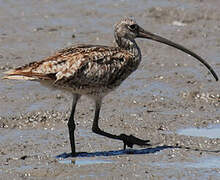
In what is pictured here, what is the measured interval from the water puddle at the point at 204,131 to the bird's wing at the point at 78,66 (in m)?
1.26

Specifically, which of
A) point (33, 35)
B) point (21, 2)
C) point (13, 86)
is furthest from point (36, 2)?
point (13, 86)

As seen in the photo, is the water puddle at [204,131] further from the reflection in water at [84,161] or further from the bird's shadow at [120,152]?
the reflection in water at [84,161]

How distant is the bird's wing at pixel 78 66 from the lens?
29.6 ft

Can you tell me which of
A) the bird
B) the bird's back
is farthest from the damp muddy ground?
the bird's back

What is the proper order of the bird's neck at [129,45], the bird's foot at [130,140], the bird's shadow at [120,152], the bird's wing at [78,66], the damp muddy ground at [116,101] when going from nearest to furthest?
the damp muddy ground at [116,101], the bird's wing at [78,66], the bird's shadow at [120,152], the bird's foot at [130,140], the bird's neck at [129,45]

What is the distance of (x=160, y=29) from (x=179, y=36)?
0.50 m

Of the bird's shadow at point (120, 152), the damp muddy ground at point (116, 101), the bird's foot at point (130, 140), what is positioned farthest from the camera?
the bird's foot at point (130, 140)

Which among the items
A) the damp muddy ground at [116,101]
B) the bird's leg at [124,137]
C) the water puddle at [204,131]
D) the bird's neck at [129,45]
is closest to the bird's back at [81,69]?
the bird's neck at [129,45]

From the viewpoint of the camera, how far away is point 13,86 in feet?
38.8

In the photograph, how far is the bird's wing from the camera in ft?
29.6

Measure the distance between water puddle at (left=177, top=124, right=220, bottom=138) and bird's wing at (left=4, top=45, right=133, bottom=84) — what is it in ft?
4.14

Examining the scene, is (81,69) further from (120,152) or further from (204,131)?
(204,131)

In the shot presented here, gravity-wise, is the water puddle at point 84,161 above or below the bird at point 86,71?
below

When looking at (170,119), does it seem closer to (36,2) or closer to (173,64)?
(173,64)
